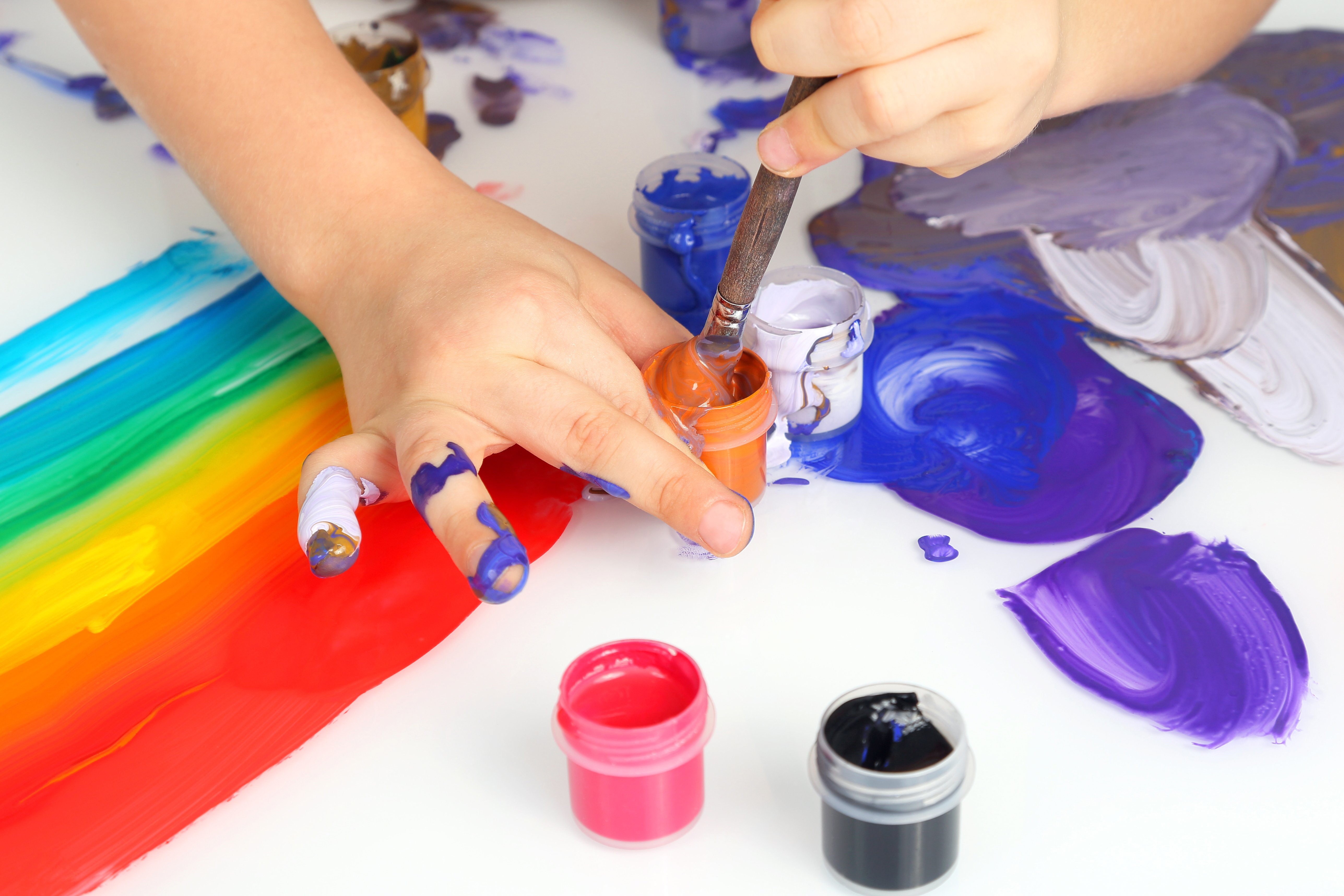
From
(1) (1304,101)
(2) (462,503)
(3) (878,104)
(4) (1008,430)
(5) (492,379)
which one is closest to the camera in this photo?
(3) (878,104)

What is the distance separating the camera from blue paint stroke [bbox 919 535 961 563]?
1.08 m

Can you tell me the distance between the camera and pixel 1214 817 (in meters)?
0.86

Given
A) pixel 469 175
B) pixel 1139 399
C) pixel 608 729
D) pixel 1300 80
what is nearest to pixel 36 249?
pixel 469 175

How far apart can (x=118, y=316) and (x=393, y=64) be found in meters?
0.53

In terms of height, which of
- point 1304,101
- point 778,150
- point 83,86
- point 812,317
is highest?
point 778,150

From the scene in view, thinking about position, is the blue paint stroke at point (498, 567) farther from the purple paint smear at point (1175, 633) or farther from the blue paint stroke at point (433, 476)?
the purple paint smear at point (1175, 633)

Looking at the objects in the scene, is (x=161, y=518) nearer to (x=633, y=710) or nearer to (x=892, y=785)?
(x=633, y=710)

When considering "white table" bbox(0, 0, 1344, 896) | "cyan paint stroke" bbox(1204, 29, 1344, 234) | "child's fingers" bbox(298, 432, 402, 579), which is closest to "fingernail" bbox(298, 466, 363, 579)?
"child's fingers" bbox(298, 432, 402, 579)

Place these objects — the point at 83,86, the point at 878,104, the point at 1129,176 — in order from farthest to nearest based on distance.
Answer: the point at 83,86 < the point at 1129,176 < the point at 878,104

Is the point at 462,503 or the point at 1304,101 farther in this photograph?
the point at 1304,101

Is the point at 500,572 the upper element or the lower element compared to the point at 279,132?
lower

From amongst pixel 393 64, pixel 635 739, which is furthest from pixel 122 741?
pixel 393 64

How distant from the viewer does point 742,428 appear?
1089 mm

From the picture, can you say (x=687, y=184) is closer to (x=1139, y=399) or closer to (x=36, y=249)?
(x=1139, y=399)
